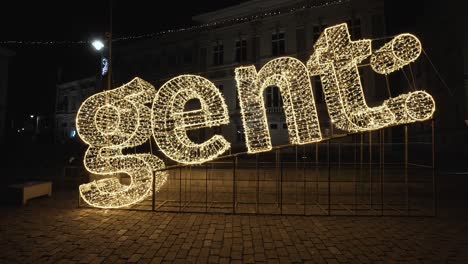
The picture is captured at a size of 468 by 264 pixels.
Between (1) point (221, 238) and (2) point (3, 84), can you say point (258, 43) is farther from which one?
(2) point (3, 84)

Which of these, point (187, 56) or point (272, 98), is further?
point (187, 56)

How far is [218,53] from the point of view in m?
27.1

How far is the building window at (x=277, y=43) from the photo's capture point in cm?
2442

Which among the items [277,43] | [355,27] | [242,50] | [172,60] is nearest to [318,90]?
[355,27]

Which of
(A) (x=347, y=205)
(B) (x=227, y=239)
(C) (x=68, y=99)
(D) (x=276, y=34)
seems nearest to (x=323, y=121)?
(D) (x=276, y=34)

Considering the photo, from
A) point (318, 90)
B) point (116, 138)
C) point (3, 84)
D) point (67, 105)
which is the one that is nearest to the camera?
point (116, 138)

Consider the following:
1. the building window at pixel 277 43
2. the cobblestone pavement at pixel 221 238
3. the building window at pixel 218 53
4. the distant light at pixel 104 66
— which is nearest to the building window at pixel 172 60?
the building window at pixel 218 53

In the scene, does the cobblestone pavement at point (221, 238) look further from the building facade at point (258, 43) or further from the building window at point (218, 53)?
the building window at point (218, 53)

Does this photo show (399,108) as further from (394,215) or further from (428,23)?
(428,23)

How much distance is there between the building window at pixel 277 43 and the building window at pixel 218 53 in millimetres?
4629

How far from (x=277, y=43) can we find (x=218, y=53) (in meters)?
5.39

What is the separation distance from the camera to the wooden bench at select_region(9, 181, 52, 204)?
7.87 m

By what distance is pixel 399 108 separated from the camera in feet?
20.2

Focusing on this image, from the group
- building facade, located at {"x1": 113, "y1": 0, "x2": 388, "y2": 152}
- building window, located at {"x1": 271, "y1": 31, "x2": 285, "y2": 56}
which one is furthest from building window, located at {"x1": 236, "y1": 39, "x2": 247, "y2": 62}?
building window, located at {"x1": 271, "y1": 31, "x2": 285, "y2": 56}
